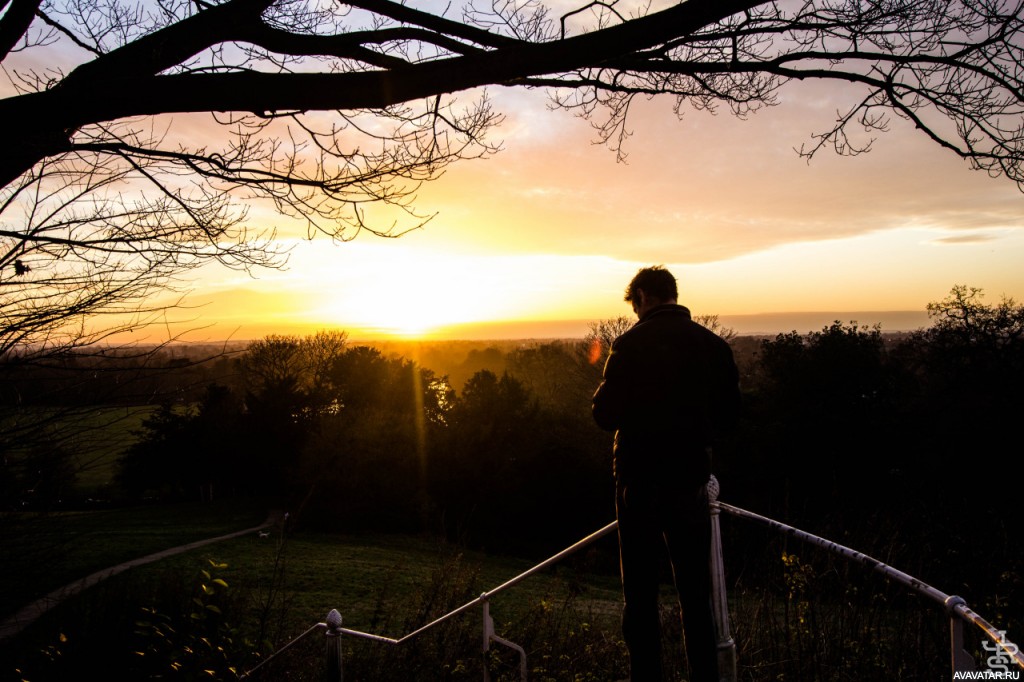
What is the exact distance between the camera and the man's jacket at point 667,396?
2.75m

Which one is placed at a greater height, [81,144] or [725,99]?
[725,99]

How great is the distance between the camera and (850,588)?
A: 12.0 ft

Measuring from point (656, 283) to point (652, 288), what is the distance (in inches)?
1.2

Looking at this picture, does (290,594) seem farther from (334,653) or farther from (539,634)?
(334,653)

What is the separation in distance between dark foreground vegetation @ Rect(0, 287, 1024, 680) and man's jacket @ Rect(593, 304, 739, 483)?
1170 mm

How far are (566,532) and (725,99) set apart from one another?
29.8m

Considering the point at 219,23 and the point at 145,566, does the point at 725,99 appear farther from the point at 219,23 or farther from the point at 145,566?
the point at 145,566

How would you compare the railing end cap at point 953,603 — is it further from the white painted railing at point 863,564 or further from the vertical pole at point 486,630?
the vertical pole at point 486,630

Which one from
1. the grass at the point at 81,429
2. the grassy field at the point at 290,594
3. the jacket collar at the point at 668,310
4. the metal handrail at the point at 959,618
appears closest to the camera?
the metal handrail at the point at 959,618

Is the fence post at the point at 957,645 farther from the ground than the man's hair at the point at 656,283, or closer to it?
closer to it

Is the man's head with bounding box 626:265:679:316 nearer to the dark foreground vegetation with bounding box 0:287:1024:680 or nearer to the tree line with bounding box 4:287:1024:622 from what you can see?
the dark foreground vegetation with bounding box 0:287:1024:680

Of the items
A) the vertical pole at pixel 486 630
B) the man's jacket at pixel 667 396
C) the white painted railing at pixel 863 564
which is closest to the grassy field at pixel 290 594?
the vertical pole at pixel 486 630

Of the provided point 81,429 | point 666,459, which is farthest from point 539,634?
point 81,429

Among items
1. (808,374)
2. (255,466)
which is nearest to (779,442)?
(808,374)
